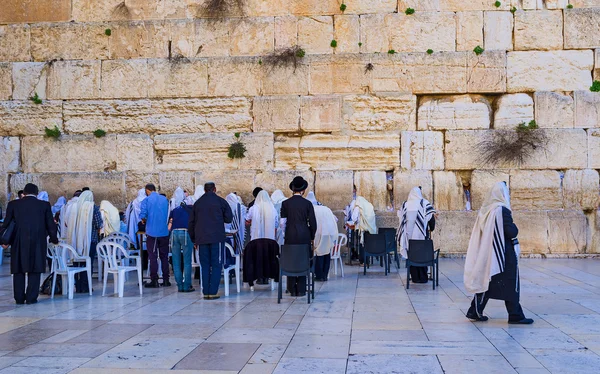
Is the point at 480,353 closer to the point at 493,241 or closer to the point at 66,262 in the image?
the point at 493,241

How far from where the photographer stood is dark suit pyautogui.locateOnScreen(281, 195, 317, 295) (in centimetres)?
879

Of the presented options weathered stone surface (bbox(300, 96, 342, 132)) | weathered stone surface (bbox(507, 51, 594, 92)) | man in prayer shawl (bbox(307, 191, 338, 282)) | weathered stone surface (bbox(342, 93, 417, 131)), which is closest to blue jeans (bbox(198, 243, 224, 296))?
man in prayer shawl (bbox(307, 191, 338, 282))

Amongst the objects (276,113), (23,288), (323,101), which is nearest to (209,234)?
(23,288)

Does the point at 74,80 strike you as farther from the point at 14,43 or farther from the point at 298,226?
the point at 298,226

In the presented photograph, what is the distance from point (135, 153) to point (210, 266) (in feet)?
20.4

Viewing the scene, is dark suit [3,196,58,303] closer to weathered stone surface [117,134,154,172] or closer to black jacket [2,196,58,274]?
black jacket [2,196,58,274]

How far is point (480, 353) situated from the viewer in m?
5.41

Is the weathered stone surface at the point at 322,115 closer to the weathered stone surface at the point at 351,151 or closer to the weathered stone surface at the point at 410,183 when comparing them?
the weathered stone surface at the point at 351,151

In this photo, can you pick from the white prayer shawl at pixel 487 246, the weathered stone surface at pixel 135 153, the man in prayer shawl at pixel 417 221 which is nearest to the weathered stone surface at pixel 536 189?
the man in prayer shawl at pixel 417 221

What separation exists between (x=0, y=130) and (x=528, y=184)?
11321mm

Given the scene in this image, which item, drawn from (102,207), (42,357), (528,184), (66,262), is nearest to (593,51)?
(528,184)

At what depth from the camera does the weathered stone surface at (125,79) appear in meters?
14.3

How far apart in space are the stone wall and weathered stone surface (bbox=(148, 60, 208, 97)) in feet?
0.10

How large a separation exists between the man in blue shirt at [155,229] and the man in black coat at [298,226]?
1991mm
